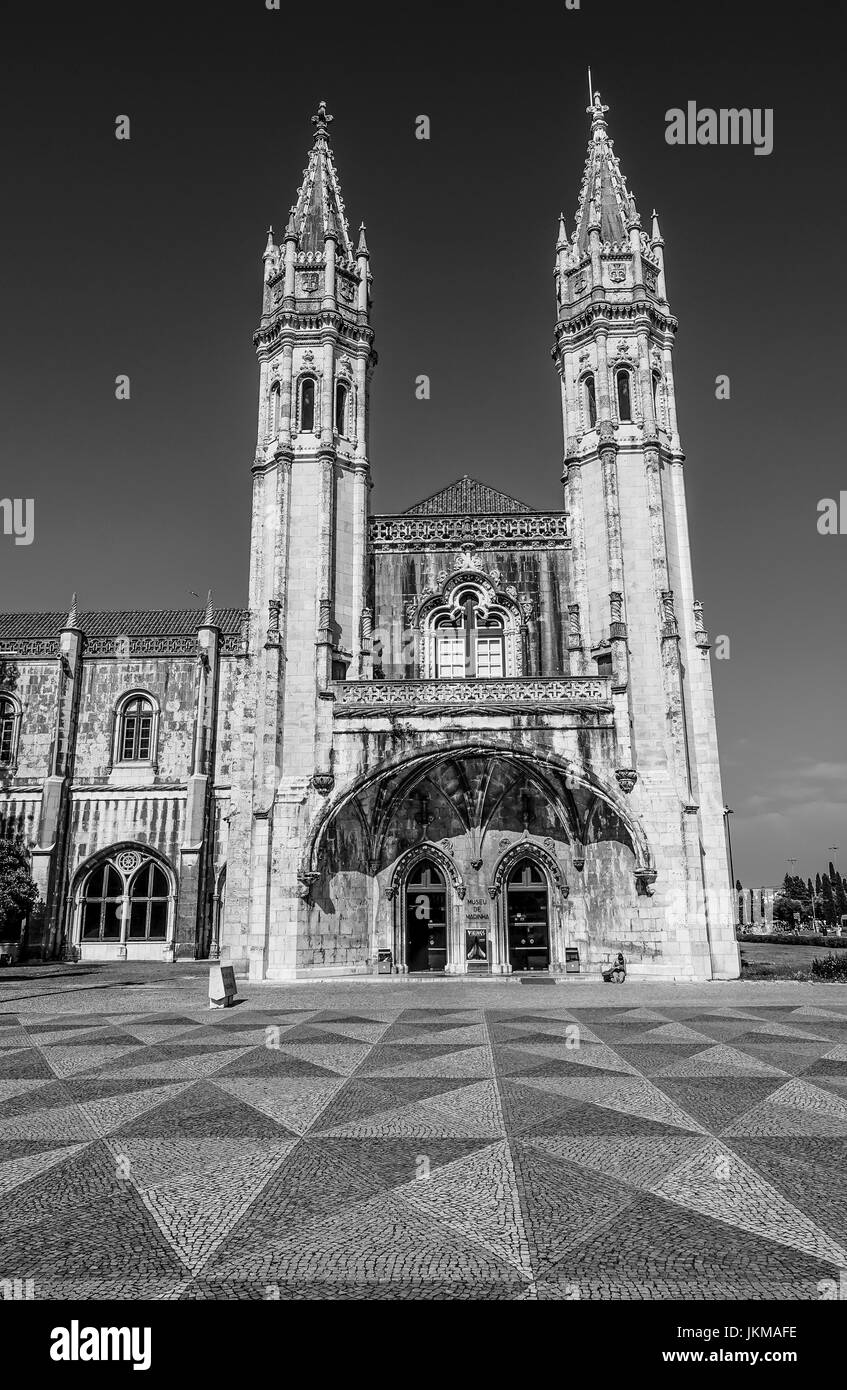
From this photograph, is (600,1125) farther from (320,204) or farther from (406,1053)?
(320,204)

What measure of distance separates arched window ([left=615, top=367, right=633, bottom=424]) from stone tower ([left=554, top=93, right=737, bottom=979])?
0.15 feet

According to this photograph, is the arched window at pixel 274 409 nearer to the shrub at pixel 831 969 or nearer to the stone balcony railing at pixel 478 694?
the stone balcony railing at pixel 478 694

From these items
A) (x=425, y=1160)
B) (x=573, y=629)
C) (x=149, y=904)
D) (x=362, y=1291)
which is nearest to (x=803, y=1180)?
(x=425, y=1160)

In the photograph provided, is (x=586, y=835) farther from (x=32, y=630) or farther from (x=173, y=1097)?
(x=32, y=630)

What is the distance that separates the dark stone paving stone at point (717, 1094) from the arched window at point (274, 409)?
78.6 feet

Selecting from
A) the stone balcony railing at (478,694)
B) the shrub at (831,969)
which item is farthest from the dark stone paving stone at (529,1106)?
the shrub at (831,969)

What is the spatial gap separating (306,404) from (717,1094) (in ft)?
81.9

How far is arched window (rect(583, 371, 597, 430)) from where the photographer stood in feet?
95.3

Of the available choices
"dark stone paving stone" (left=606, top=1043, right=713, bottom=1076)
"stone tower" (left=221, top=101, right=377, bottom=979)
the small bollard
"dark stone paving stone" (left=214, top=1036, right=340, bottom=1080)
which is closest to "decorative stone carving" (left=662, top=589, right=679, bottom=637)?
"stone tower" (left=221, top=101, right=377, bottom=979)

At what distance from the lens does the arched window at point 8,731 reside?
114 feet

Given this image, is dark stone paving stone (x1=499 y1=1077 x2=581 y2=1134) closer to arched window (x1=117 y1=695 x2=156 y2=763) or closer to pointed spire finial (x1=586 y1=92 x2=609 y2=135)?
arched window (x1=117 y1=695 x2=156 y2=763)

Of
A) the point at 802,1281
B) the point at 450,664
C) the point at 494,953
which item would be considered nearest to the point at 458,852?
the point at 494,953
